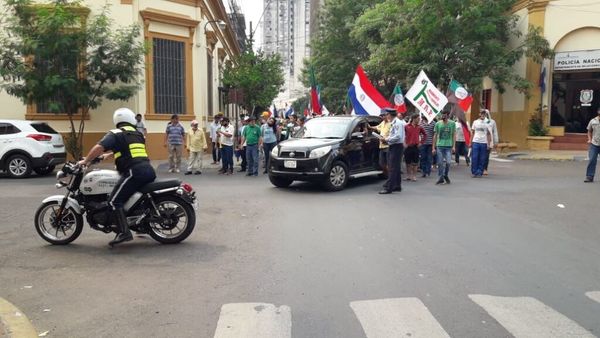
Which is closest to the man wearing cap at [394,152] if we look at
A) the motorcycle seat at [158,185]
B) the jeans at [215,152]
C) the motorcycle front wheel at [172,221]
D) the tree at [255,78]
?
the motorcycle front wheel at [172,221]

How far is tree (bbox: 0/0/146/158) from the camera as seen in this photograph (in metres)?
16.2

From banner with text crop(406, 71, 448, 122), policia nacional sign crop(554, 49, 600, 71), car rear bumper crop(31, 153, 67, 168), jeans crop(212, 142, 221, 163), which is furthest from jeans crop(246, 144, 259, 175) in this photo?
policia nacional sign crop(554, 49, 600, 71)

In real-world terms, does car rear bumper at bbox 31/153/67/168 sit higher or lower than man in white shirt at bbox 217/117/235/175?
lower

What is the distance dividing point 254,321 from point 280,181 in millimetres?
8258

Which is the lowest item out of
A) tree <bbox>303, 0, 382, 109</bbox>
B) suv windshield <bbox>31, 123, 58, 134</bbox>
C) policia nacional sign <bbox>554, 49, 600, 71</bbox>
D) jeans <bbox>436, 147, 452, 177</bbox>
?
jeans <bbox>436, 147, 452, 177</bbox>

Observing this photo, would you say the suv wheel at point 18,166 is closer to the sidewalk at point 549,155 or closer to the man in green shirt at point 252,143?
the man in green shirt at point 252,143

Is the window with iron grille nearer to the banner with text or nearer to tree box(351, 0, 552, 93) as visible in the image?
tree box(351, 0, 552, 93)

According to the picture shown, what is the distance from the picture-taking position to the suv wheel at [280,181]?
1253 cm

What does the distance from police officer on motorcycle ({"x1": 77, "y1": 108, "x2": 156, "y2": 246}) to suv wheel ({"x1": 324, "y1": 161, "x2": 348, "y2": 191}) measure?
5.59 metres

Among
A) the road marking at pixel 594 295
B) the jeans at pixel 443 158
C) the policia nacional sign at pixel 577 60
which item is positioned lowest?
the road marking at pixel 594 295

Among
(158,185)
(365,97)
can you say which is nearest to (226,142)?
(365,97)

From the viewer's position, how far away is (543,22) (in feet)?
76.3

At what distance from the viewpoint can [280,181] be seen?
1270 cm

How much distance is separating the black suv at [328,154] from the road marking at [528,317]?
22.9ft
